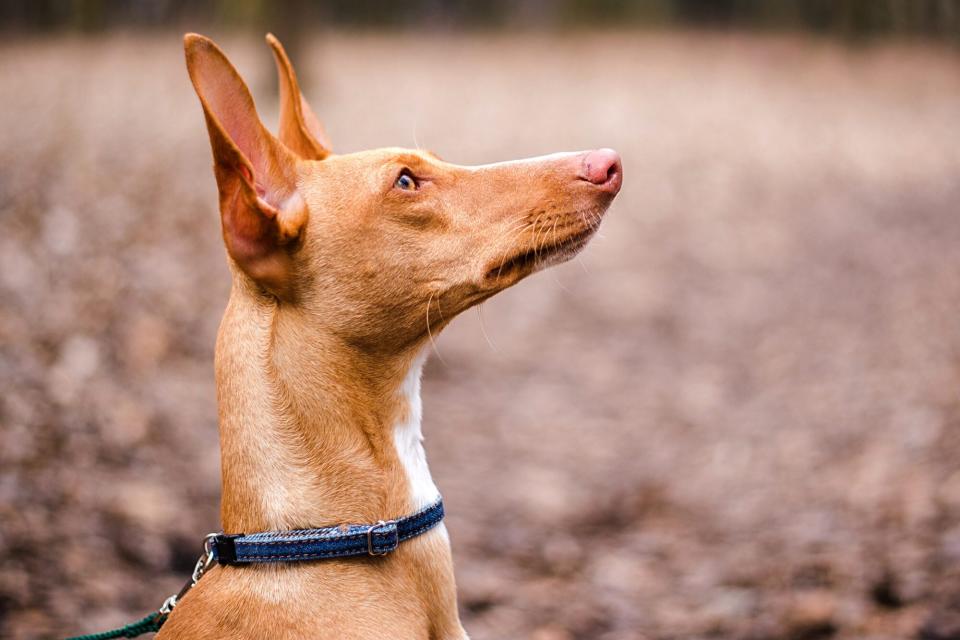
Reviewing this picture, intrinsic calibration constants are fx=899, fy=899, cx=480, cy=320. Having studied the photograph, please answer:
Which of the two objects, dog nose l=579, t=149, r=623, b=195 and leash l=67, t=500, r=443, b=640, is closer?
leash l=67, t=500, r=443, b=640

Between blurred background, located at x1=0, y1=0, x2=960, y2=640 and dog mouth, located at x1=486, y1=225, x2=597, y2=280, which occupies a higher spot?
dog mouth, located at x1=486, y1=225, x2=597, y2=280

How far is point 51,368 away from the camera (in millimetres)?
6031

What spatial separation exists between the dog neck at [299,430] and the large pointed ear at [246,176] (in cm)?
14

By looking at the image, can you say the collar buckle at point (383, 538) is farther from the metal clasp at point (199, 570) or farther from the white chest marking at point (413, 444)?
the metal clasp at point (199, 570)

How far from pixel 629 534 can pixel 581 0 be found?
76.2 feet

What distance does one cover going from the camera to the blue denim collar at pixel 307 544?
2770 mm

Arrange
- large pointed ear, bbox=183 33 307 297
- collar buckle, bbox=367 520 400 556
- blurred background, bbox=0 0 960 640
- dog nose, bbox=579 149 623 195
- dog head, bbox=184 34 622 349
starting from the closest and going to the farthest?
large pointed ear, bbox=183 33 307 297, collar buckle, bbox=367 520 400 556, dog head, bbox=184 34 622 349, dog nose, bbox=579 149 623 195, blurred background, bbox=0 0 960 640

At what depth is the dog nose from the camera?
3.12 m

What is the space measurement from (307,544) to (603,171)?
158 cm

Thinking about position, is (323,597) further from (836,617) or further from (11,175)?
(11,175)

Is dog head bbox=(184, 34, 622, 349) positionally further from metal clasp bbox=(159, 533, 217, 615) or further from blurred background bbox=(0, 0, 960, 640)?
metal clasp bbox=(159, 533, 217, 615)

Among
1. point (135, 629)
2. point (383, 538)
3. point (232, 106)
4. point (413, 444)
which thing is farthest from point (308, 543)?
point (232, 106)

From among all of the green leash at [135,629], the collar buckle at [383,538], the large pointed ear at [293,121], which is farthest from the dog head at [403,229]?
the green leash at [135,629]

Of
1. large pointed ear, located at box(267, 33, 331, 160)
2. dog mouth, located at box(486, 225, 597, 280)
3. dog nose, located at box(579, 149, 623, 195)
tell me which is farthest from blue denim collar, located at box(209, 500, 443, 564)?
large pointed ear, located at box(267, 33, 331, 160)
